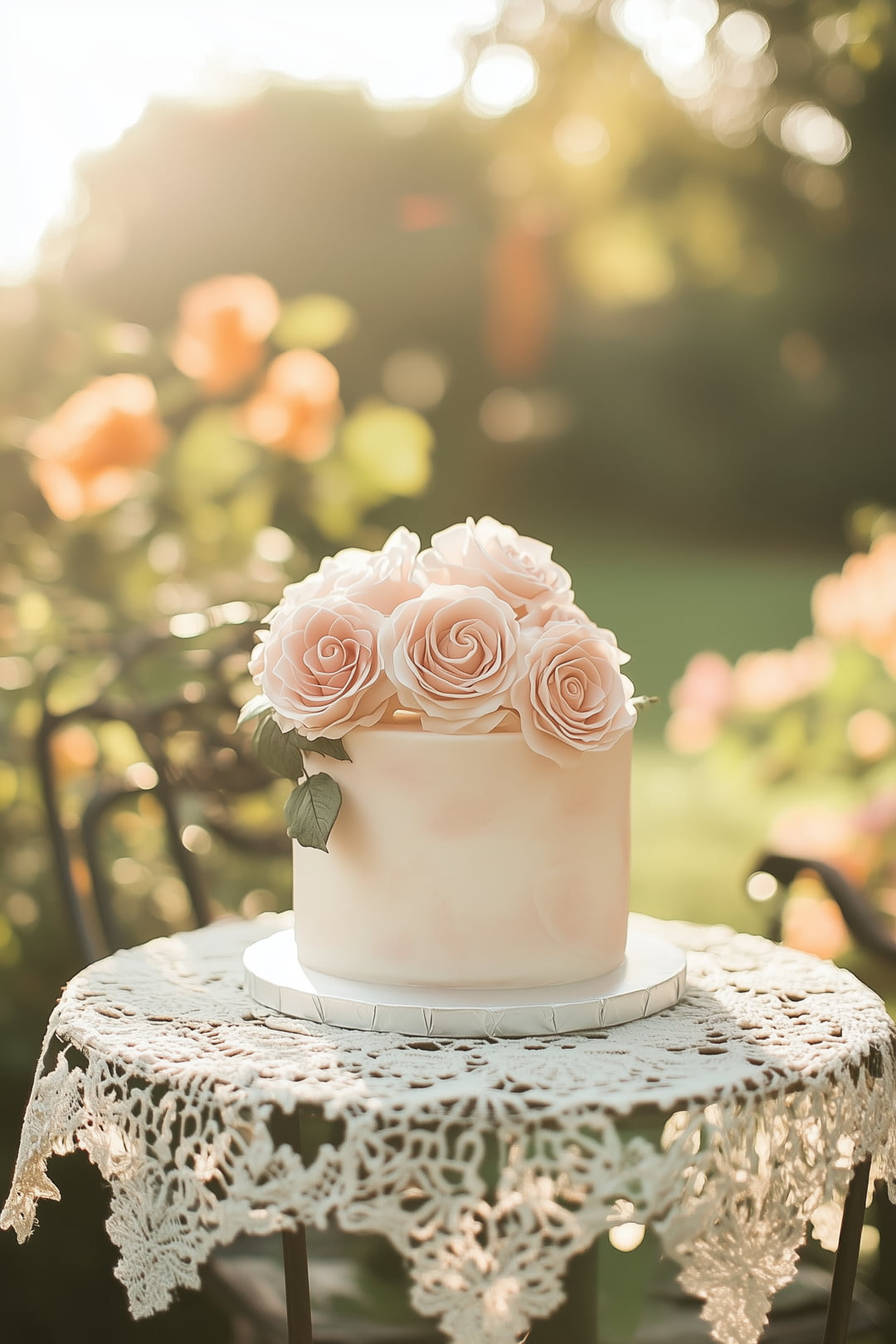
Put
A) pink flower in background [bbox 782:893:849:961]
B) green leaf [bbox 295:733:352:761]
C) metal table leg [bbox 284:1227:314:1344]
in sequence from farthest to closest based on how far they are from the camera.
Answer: pink flower in background [bbox 782:893:849:961]
green leaf [bbox 295:733:352:761]
metal table leg [bbox 284:1227:314:1344]

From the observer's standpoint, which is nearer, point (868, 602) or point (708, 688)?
point (868, 602)

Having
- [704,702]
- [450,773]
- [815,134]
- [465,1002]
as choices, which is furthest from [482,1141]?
[815,134]

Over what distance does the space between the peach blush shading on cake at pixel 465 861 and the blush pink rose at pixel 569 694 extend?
0.07ft

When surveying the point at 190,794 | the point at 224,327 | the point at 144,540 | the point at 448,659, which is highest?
the point at 224,327

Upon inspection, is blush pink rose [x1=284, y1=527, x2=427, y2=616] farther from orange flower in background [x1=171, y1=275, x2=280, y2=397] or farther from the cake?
orange flower in background [x1=171, y1=275, x2=280, y2=397]

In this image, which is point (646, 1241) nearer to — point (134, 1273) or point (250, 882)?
point (134, 1273)

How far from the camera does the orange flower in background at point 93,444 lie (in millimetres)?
1716

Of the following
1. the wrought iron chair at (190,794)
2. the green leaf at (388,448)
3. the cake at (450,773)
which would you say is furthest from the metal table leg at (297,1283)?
the green leaf at (388,448)

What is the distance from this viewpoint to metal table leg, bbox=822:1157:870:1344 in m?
1.03

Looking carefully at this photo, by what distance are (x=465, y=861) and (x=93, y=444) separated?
1051mm

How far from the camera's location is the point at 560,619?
3.54 feet

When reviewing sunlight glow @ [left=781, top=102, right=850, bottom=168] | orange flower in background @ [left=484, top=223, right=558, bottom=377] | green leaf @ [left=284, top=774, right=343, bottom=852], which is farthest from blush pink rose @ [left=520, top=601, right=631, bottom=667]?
orange flower in background @ [left=484, top=223, right=558, bottom=377]

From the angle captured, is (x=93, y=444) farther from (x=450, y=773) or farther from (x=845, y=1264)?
(x=845, y=1264)

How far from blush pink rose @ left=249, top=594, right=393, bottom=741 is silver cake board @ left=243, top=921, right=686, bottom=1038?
0.23m
